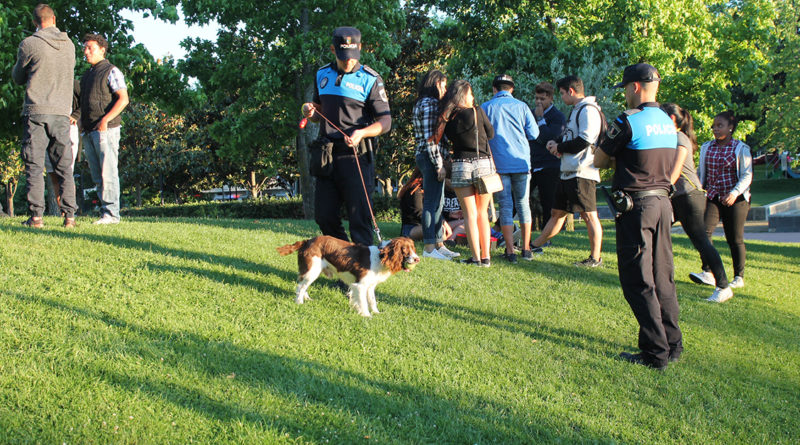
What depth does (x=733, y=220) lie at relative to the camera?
7.32m

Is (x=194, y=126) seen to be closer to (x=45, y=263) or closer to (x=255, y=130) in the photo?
(x=255, y=130)

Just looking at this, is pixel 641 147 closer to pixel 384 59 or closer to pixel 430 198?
pixel 430 198

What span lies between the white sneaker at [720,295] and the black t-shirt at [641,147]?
2.96 meters

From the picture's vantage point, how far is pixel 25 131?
6.98 metres

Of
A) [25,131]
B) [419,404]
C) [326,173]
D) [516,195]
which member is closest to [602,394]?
[419,404]

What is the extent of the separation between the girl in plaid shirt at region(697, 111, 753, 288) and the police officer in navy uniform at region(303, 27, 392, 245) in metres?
4.44

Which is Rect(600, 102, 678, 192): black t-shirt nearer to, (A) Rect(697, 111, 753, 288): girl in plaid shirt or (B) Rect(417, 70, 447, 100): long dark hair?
(B) Rect(417, 70, 447, 100): long dark hair

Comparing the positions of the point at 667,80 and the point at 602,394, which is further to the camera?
the point at 667,80

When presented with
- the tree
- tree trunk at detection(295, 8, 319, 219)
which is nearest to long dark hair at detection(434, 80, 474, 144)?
the tree

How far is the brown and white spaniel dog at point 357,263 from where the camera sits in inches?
186

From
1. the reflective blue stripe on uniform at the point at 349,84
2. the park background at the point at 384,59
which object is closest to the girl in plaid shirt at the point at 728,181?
the reflective blue stripe on uniform at the point at 349,84

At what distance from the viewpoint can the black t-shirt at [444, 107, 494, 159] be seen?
664cm

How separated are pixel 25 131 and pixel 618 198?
660 centimetres

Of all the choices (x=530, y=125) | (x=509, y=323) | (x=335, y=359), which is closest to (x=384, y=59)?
(x=530, y=125)
